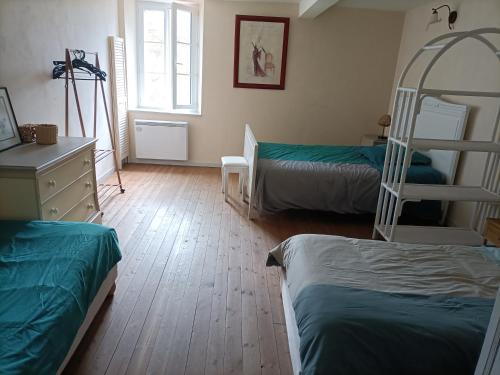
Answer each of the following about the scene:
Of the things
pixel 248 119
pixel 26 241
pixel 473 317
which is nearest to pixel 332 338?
pixel 473 317

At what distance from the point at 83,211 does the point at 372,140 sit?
11.8 ft

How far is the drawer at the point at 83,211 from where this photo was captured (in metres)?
2.41

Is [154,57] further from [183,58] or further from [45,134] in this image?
[45,134]

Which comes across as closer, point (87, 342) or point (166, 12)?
point (87, 342)

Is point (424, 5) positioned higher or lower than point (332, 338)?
higher

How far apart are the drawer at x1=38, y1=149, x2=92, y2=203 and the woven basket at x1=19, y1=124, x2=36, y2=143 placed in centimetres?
35

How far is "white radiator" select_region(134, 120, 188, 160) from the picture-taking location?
5145mm

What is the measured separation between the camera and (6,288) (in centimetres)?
145

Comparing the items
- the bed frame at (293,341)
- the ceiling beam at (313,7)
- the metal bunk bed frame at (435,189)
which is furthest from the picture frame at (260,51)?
the bed frame at (293,341)

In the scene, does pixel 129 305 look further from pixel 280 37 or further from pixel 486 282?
pixel 280 37

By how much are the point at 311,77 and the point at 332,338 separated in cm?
431

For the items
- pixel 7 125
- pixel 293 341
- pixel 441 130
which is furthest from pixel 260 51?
pixel 293 341

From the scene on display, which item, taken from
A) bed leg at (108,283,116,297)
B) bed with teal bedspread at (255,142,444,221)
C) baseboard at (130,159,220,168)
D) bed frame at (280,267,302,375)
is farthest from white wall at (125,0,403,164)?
bed frame at (280,267,302,375)

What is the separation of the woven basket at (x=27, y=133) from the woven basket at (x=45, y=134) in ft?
0.21
